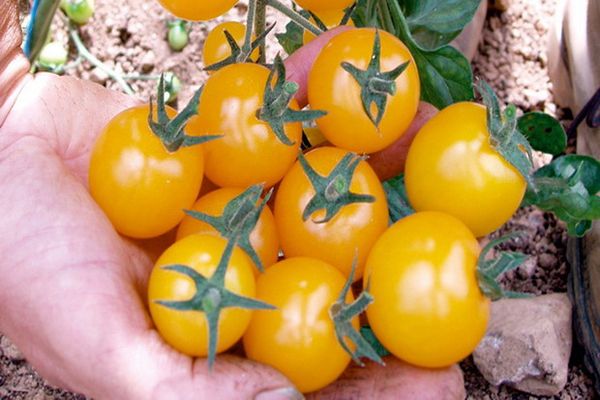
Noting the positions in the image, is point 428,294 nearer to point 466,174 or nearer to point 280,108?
point 466,174

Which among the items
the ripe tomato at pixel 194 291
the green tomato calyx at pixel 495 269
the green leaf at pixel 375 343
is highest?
the ripe tomato at pixel 194 291

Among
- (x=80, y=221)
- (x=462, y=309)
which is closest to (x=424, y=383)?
(x=462, y=309)

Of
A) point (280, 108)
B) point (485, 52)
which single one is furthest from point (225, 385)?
point (485, 52)

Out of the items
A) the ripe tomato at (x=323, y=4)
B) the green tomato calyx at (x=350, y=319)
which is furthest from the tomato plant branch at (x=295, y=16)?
the green tomato calyx at (x=350, y=319)

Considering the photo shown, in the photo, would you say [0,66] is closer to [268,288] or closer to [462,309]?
[268,288]

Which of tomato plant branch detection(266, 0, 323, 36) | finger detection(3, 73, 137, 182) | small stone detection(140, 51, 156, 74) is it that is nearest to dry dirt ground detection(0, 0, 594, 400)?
small stone detection(140, 51, 156, 74)

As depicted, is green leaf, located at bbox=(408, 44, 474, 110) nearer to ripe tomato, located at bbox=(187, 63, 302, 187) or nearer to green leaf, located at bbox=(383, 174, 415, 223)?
green leaf, located at bbox=(383, 174, 415, 223)

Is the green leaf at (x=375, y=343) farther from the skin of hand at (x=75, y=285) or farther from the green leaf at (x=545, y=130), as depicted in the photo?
the green leaf at (x=545, y=130)
